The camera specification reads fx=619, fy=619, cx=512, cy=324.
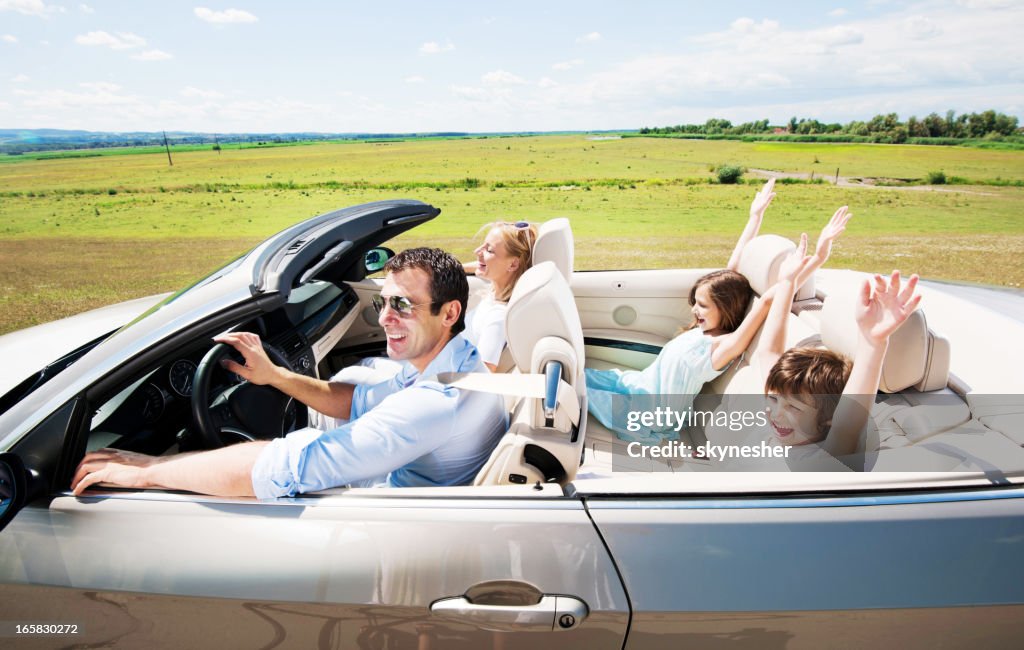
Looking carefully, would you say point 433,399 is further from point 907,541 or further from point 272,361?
point 907,541

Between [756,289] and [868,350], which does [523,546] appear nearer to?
[868,350]

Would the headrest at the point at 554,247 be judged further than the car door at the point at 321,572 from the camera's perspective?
Yes

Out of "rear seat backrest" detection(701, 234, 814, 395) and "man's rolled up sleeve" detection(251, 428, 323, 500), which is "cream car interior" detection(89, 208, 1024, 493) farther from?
"man's rolled up sleeve" detection(251, 428, 323, 500)

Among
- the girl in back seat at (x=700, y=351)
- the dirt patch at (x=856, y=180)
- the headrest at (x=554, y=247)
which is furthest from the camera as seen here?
the dirt patch at (x=856, y=180)

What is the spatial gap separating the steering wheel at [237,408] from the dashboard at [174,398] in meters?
0.03

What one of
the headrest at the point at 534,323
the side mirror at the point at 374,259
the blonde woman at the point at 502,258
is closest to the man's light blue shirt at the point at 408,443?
the headrest at the point at 534,323

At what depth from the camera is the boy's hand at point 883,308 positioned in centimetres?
159

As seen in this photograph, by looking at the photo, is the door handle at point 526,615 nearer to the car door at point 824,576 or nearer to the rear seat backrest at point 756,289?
the car door at point 824,576

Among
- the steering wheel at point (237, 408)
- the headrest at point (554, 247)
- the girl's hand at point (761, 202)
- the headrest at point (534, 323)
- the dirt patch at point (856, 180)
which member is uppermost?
the dirt patch at point (856, 180)

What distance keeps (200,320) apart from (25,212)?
34215 millimetres

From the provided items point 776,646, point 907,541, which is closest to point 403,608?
point 776,646

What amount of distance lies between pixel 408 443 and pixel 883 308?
1291 mm

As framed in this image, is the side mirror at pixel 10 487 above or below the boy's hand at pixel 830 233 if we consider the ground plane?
below

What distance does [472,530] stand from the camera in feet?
4.27
